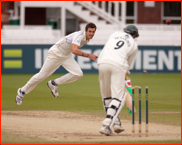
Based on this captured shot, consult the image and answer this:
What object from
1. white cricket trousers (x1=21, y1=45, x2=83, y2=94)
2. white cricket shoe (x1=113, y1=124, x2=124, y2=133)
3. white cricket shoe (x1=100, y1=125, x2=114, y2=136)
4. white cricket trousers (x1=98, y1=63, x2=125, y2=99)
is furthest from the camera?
white cricket trousers (x1=21, y1=45, x2=83, y2=94)

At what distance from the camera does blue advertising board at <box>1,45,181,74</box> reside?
22172 mm

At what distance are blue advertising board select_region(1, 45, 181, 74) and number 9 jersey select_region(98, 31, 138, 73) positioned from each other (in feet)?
49.7

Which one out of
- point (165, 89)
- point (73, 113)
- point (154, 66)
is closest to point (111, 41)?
point (73, 113)

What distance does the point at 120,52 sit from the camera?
22.4 feet

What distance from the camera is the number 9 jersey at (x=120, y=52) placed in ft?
22.3

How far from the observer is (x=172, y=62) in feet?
74.6

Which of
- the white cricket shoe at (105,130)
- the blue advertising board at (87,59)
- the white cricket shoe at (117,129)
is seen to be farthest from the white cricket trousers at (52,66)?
the blue advertising board at (87,59)

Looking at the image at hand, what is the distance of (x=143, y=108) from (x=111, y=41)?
3.87m

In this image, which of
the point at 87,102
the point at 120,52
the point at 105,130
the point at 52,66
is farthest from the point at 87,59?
the point at 105,130

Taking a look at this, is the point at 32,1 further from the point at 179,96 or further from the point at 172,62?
the point at 179,96

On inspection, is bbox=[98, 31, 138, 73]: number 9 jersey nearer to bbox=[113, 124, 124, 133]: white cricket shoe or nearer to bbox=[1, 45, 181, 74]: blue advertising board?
bbox=[113, 124, 124, 133]: white cricket shoe

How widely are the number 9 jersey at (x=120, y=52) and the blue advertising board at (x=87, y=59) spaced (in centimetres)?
1515

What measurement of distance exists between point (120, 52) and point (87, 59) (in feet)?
51.2

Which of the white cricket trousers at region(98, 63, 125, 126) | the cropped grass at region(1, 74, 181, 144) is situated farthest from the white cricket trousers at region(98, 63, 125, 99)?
the cropped grass at region(1, 74, 181, 144)
